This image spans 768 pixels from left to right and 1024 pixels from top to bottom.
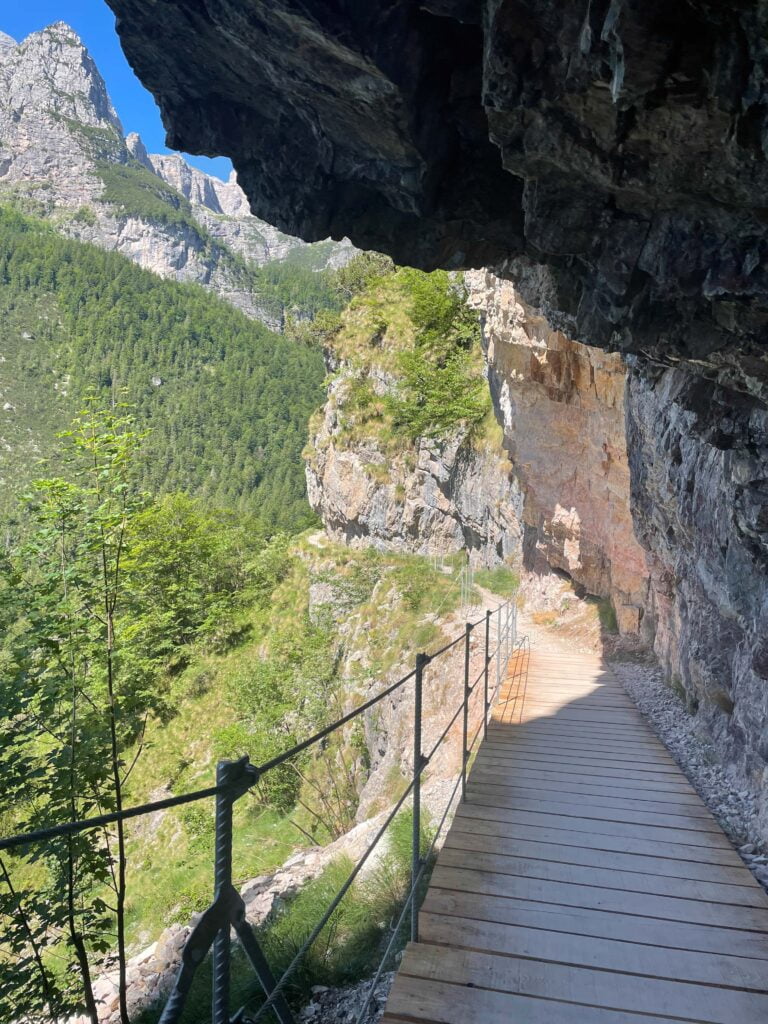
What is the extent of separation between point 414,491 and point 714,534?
1603 cm

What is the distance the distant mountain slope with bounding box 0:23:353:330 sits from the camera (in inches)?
6309

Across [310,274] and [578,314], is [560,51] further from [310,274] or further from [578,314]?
[310,274]

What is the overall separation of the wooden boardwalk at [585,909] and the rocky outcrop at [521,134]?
2.95 metres

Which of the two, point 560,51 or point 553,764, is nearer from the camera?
point 560,51

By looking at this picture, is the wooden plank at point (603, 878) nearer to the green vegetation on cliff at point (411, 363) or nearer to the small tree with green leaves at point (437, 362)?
the green vegetation on cliff at point (411, 363)

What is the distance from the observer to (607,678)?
8.34 meters

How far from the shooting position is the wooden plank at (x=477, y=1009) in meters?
2.23

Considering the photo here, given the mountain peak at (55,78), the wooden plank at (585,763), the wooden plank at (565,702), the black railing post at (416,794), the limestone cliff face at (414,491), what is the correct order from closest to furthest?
the black railing post at (416,794) < the wooden plank at (585,763) < the wooden plank at (565,702) < the limestone cliff face at (414,491) < the mountain peak at (55,78)

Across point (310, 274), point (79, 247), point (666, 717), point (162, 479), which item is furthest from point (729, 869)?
point (310, 274)

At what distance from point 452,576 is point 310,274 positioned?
14509 centimetres

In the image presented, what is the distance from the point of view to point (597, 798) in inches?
169

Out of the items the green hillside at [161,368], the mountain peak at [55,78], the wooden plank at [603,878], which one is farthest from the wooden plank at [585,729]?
the mountain peak at [55,78]

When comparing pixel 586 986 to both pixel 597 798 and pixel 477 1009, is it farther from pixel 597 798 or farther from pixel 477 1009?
pixel 597 798

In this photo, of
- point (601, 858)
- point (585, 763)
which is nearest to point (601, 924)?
point (601, 858)
